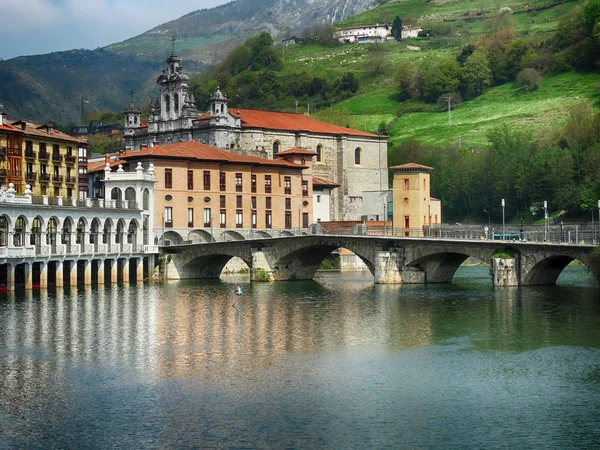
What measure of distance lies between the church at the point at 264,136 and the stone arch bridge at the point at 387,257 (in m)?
30.2

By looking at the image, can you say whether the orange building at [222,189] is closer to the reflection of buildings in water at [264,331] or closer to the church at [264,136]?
the church at [264,136]

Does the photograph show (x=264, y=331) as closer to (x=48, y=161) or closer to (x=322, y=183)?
(x=48, y=161)

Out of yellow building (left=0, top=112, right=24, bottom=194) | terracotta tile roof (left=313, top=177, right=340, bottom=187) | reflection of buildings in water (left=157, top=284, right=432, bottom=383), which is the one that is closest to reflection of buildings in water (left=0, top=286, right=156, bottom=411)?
reflection of buildings in water (left=157, top=284, right=432, bottom=383)

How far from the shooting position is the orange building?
13188cm

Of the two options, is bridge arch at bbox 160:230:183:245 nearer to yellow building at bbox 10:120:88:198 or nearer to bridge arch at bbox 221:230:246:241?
bridge arch at bbox 221:230:246:241

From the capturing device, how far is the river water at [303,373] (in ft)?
152

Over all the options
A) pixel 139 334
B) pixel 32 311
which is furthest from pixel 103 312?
pixel 139 334

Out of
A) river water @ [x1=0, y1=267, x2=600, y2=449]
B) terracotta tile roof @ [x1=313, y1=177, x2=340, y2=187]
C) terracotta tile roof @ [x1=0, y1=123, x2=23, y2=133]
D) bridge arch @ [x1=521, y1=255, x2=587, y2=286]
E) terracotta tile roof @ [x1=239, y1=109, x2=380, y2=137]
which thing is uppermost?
terracotta tile roof @ [x1=239, y1=109, x2=380, y2=137]

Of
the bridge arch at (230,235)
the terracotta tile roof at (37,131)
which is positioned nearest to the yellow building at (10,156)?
the terracotta tile roof at (37,131)

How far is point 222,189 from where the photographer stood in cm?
13700

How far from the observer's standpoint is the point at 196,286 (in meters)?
116

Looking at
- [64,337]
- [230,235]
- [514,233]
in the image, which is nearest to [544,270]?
[514,233]

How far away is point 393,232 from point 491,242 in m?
23.5

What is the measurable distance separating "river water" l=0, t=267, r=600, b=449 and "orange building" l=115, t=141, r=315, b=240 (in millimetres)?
38434
